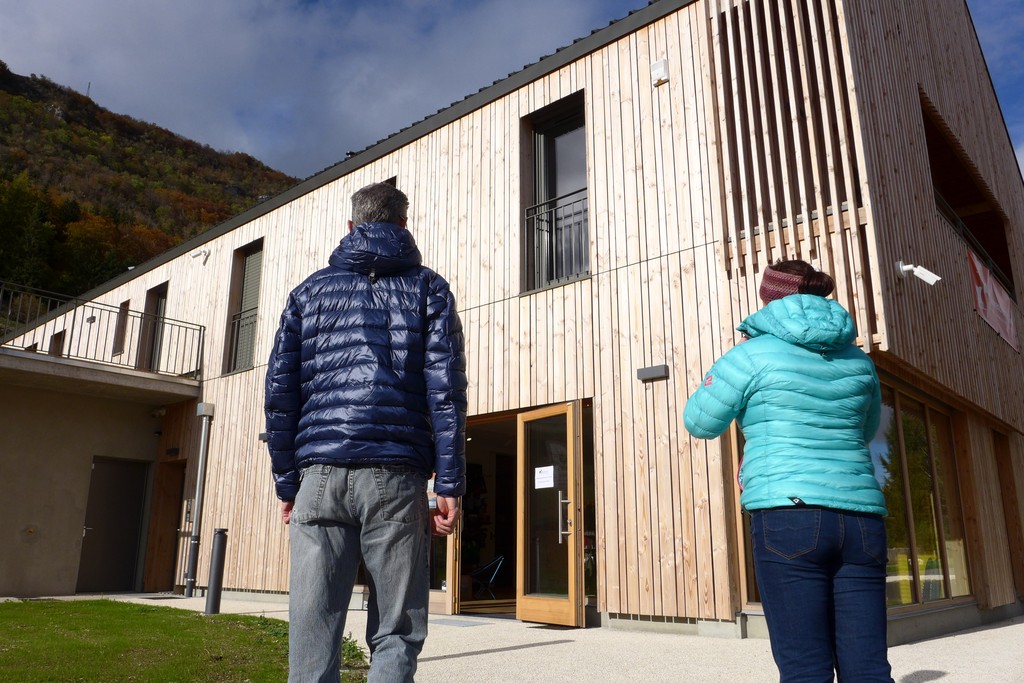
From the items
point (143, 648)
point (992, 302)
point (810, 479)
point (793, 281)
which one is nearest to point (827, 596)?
point (810, 479)

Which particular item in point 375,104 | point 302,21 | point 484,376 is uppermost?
point 375,104

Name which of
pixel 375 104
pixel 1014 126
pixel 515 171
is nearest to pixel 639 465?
pixel 515 171

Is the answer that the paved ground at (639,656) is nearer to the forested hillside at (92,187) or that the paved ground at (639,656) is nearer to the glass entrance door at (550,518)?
the glass entrance door at (550,518)

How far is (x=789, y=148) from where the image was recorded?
6102 millimetres

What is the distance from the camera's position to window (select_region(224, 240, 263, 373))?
11.4 meters

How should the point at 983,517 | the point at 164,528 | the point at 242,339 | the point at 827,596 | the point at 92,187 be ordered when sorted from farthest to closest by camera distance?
the point at 92,187
the point at 164,528
the point at 242,339
the point at 983,517
the point at 827,596

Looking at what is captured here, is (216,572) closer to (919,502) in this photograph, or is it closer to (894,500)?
(894,500)

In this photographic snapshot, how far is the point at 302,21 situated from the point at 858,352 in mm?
36579

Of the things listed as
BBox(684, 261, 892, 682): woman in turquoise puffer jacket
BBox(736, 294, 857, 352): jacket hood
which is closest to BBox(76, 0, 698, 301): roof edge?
BBox(736, 294, 857, 352): jacket hood

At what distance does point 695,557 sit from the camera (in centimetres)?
576

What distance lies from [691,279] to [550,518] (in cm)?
241

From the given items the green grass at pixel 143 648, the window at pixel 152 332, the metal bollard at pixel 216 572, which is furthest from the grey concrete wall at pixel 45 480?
the metal bollard at pixel 216 572

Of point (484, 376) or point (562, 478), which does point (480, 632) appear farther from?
point (484, 376)

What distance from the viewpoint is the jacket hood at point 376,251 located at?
6.89ft
